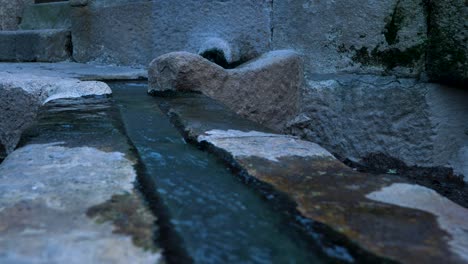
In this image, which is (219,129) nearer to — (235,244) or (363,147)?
(235,244)

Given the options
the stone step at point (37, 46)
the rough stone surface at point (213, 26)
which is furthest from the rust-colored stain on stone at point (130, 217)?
the stone step at point (37, 46)

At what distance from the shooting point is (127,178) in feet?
3.73

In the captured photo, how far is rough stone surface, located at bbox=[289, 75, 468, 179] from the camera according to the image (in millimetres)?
2328

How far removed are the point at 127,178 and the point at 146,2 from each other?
9.36 ft

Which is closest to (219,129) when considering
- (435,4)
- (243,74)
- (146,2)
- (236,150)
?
(236,150)

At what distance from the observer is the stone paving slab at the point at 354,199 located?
0.82 m

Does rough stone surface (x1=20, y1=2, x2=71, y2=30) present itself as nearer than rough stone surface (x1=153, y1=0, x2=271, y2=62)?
No

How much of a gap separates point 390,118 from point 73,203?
70.8 inches

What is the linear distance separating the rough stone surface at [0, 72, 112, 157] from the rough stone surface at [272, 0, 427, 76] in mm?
1048

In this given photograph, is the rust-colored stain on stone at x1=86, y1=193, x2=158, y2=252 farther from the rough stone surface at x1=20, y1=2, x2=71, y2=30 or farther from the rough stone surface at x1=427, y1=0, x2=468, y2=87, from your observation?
the rough stone surface at x1=20, y1=2, x2=71, y2=30

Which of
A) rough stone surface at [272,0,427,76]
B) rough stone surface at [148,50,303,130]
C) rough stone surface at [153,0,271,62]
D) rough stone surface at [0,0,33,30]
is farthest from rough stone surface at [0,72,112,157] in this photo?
rough stone surface at [0,0,33,30]

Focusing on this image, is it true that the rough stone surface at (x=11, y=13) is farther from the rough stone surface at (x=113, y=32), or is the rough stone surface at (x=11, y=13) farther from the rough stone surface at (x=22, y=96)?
the rough stone surface at (x=22, y=96)

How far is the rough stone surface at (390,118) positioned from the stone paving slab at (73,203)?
4.47ft

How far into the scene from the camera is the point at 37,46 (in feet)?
14.7
